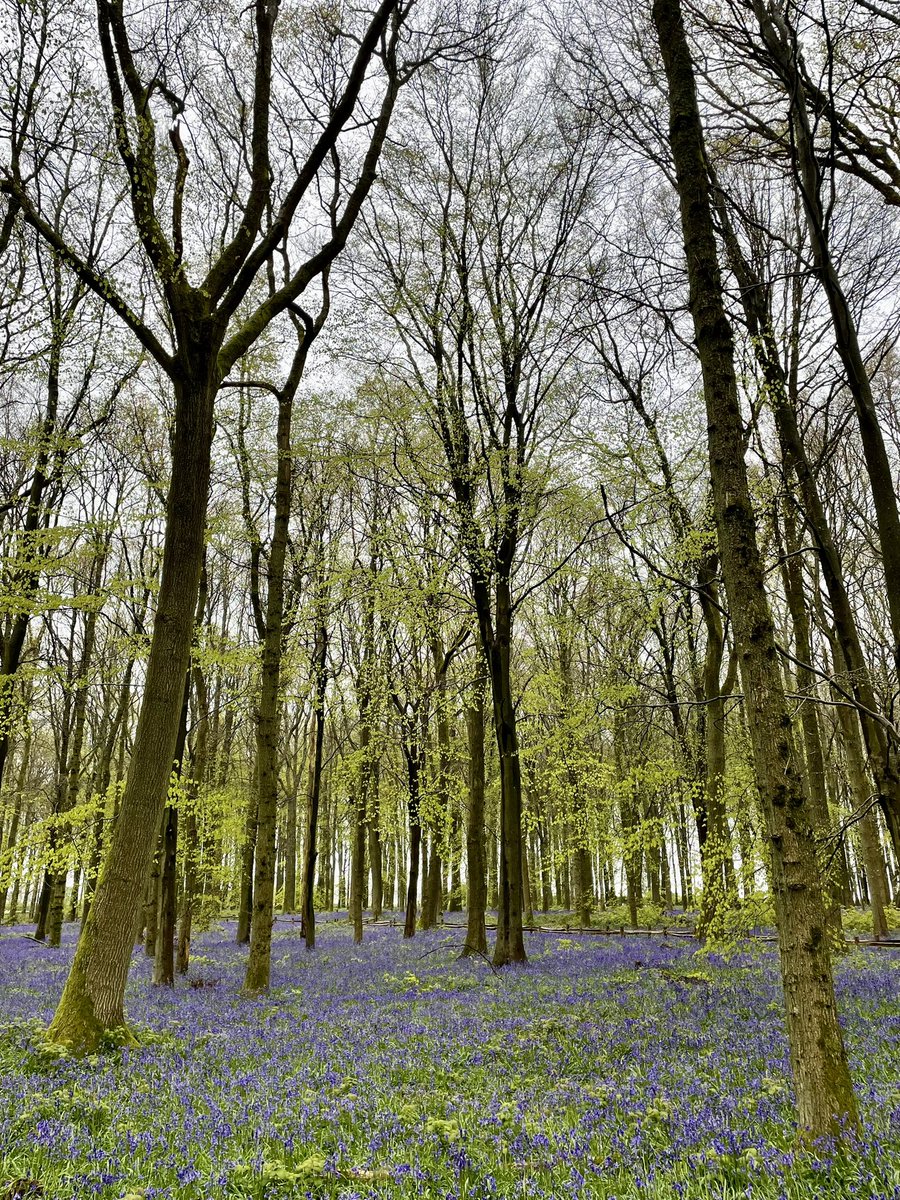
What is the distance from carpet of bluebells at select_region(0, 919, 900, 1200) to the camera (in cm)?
355

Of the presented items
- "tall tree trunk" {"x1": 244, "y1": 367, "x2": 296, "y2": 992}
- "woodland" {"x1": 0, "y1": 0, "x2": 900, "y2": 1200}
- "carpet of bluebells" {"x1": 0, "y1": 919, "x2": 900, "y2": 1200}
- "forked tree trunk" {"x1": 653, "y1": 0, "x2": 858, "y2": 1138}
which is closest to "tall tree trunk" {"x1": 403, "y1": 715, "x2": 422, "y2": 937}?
"woodland" {"x1": 0, "y1": 0, "x2": 900, "y2": 1200}

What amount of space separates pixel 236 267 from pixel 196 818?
1136cm

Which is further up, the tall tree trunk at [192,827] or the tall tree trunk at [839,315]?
the tall tree trunk at [839,315]

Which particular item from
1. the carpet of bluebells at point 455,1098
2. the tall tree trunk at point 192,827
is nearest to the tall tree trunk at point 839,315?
the carpet of bluebells at point 455,1098

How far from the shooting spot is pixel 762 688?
4.37 m

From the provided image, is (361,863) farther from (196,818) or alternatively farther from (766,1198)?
(766,1198)

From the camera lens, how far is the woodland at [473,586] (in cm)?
432

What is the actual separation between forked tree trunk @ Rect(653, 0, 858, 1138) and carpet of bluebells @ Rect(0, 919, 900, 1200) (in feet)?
1.33

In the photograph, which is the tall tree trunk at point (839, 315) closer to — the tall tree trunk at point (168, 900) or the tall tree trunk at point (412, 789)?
the tall tree trunk at point (168, 900)

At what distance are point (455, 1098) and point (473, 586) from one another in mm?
10582

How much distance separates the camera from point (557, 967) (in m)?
13.4

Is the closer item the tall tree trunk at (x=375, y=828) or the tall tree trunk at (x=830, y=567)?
the tall tree trunk at (x=830, y=567)

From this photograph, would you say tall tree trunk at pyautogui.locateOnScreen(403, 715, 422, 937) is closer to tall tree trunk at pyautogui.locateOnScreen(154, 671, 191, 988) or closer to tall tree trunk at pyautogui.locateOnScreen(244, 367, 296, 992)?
tall tree trunk at pyautogui.locateOnScreen(154, 671, 191, 988)

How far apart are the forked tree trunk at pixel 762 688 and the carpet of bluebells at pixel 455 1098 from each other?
0.41 m
